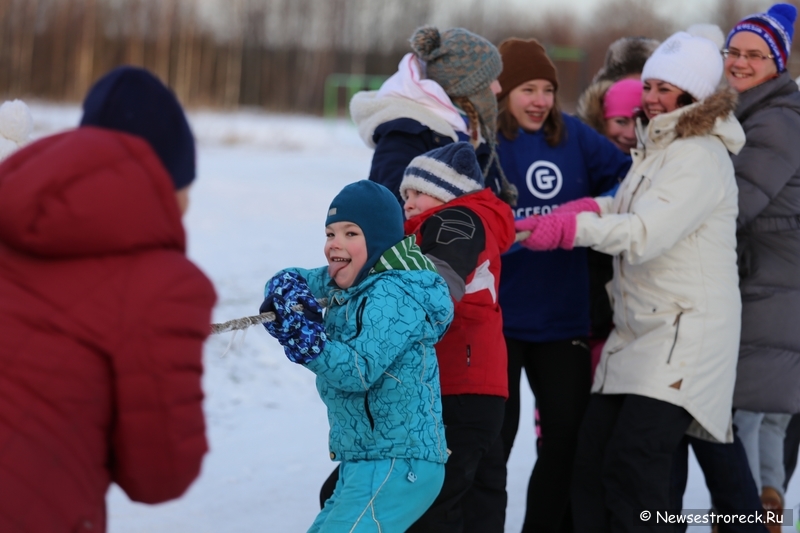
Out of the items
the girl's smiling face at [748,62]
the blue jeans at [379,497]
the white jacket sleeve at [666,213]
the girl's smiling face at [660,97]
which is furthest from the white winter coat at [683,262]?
the blue jeans at [379,497]

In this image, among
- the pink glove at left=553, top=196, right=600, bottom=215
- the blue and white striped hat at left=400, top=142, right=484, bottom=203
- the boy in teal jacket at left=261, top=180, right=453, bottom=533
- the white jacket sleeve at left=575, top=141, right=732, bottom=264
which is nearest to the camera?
the boy in teal jacket at left=261, top=180, right=453, bottom=533

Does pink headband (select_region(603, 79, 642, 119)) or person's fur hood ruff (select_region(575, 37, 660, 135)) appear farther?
person's fur hood ruff (select_region(575, 37, 660, 135))

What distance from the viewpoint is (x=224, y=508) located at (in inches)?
144

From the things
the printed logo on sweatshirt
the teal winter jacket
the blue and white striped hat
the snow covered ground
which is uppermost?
the blue and white striped hat

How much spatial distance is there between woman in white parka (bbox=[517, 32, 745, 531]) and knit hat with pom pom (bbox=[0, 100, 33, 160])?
5.15 ft

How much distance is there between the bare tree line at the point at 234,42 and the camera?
28.0 meters

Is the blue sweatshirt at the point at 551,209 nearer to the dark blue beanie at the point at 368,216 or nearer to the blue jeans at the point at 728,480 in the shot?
the blue jeans at the point at 728,480

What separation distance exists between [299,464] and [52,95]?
26.1 m

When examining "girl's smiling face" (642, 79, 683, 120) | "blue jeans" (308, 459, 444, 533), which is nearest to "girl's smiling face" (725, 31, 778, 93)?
"girl's smiling face" (642, 79, 683, 120)

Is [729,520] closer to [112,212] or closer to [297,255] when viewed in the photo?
[112,212]

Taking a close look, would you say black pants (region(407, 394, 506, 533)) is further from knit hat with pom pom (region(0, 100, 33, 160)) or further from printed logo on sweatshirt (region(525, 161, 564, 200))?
knit hat with pom pom (region(0, 100, 33, 160))

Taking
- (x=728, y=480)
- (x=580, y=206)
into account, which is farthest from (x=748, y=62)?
(x=728, y=480)

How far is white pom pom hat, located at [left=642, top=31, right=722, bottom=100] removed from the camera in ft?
10.4

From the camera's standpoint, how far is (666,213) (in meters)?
2.96
